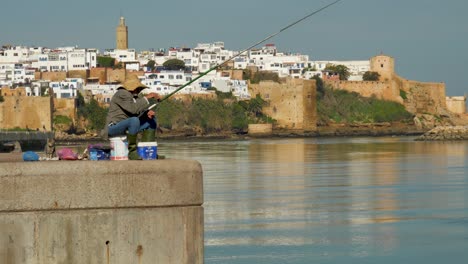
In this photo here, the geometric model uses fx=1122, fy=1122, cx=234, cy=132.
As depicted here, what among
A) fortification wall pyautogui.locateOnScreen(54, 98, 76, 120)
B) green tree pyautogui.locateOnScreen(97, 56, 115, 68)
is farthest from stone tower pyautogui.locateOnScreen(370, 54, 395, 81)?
fortification wall pyautogui.locateOnScreen(54, 98, 76, 120)

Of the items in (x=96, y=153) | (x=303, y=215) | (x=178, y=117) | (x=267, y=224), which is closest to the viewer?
(x=96, y=153)

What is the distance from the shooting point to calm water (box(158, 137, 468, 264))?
13.7 meters

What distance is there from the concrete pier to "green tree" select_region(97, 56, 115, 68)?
10226cm

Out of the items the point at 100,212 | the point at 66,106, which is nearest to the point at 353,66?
the point at 66,106

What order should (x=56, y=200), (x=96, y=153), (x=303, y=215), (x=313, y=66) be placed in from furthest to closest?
1. (x=313, y=66)
2. (x=303, y=215)
3. (x=96, y=153)
4. (x=56, y=200)

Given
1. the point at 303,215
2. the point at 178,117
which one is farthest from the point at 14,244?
the point at 178,117

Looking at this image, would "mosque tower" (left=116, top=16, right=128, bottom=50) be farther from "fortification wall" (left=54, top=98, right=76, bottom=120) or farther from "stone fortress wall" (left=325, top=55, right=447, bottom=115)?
"fortification wall" (left=54, top=98, right=76, bottom=120)

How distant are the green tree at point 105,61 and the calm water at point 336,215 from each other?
245ft

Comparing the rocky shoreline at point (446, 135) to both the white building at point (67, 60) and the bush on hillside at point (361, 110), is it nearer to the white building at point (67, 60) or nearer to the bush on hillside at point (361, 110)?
the bush on hillside at point (361, 110)

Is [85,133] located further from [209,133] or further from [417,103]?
[417,103]

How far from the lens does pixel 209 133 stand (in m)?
94.2

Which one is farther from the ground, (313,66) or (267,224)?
(313,66)

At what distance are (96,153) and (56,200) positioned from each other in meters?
0.95

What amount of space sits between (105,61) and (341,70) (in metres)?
25.4
